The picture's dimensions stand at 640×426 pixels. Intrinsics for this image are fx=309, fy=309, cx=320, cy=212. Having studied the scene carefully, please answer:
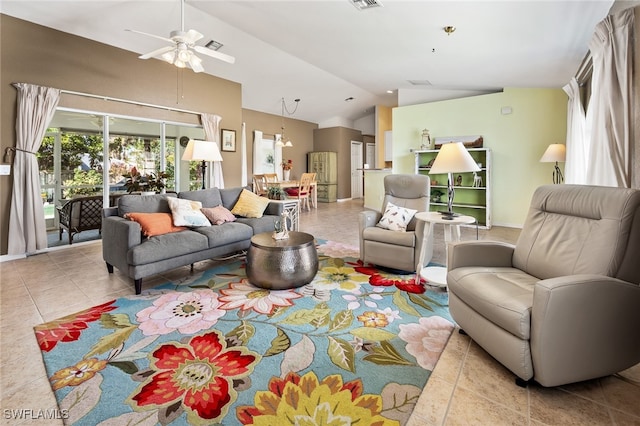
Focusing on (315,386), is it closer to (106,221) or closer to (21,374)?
(21,374)

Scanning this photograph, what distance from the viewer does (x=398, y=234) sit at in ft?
10.6

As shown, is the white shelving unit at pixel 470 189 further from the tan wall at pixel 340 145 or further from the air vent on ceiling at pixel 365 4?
the tan wall at pixel 340 145

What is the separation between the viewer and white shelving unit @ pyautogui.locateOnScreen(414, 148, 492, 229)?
236 inches

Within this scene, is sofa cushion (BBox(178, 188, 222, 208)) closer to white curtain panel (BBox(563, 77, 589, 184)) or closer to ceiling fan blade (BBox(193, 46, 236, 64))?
ceiling fan blade (BBox(193, 46, 236, 64))

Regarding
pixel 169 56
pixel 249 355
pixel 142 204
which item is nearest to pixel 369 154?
pixel 169 56

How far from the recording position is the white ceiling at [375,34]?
10.7 feet

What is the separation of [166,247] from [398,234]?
90.5 inches

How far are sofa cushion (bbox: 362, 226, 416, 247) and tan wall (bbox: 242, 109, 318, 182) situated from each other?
19.8 ft

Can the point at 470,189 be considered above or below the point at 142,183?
below

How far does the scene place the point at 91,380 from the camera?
1624 mm

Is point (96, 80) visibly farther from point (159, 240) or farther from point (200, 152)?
point (159, 240)

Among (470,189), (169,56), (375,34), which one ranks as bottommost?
(470,189)

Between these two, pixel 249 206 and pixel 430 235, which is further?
pixel 249 206

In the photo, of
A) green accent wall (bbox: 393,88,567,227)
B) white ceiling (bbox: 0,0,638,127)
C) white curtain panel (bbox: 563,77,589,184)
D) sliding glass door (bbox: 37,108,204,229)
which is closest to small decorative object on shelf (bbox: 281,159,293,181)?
white ceiling (bbox: 0,0,638,127)
